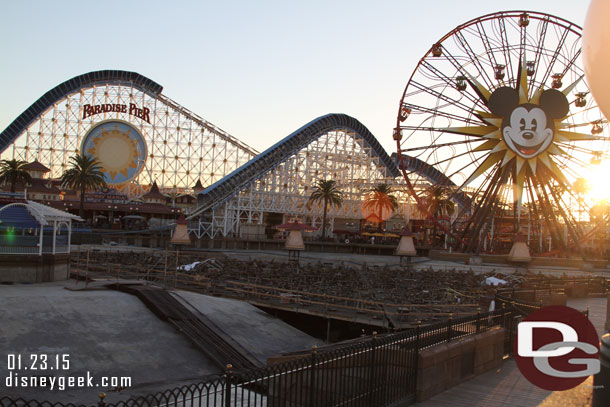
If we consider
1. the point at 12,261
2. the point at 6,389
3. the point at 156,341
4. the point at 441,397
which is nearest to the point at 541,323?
the point at 441,397

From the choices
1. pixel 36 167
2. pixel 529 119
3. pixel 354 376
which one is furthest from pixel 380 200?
pixel 354 376

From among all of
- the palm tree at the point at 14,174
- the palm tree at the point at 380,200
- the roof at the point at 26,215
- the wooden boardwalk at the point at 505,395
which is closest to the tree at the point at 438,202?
the palm tree at the point at 380,200

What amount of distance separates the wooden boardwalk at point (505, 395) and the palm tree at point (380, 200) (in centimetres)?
6256

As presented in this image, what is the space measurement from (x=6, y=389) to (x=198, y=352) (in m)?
5.03

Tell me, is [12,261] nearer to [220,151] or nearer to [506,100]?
[506,100]

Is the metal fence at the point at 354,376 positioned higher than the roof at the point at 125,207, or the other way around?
the roof at the point at 125,207

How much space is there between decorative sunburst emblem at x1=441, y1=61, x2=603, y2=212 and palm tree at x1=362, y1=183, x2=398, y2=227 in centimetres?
3289

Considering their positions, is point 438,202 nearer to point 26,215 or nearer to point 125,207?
point 125,207

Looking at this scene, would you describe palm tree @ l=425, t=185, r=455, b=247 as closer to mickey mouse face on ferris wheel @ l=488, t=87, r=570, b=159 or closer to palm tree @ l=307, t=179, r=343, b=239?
palm tree @ l=307, t=179, r=343, b=239

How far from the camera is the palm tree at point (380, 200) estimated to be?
73.7m

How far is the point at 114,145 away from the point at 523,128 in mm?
48462

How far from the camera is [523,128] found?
39719mm

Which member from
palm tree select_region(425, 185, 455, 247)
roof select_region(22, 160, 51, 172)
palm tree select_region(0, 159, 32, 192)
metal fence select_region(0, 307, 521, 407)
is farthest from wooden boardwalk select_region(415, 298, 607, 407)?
roof select_region(22, 160, 51, 172)

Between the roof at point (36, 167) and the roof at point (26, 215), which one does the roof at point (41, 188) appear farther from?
the roof at point (26, 215)
